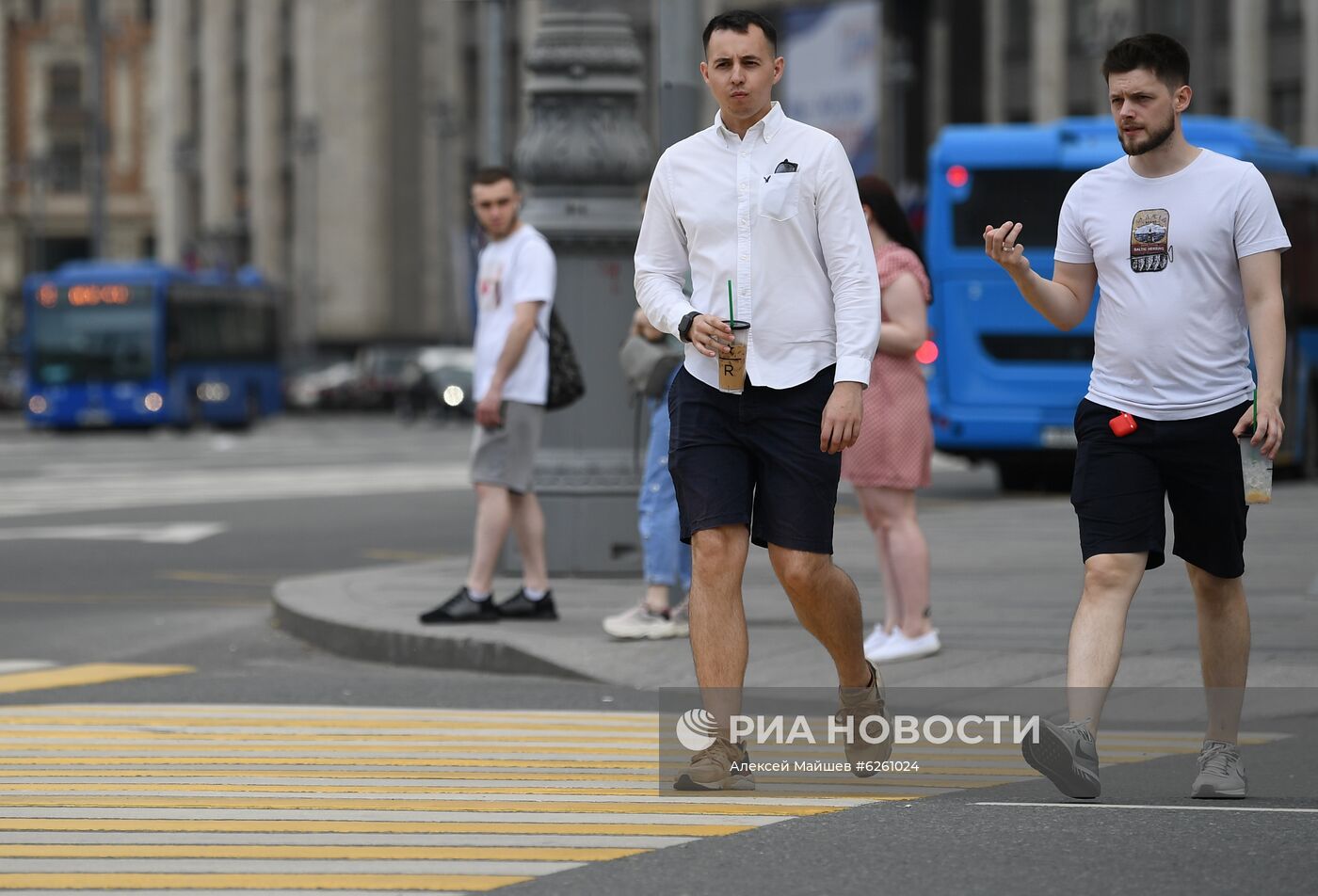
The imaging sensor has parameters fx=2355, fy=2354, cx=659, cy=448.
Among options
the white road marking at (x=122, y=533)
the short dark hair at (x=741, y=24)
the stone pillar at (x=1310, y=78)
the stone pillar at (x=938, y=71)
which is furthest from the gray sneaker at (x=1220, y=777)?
the stone pillar at (x=938, y=71)

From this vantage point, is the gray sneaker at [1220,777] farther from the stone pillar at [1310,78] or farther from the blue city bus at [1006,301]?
the stone pillar at [1310,78]

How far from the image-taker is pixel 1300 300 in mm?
22203

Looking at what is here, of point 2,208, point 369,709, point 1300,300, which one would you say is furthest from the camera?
point 2,208

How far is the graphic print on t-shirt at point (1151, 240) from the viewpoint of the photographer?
18.9 ft

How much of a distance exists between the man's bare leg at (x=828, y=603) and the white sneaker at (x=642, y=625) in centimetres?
310

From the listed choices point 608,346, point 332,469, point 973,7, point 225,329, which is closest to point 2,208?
point 973,7

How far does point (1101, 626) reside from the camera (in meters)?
5.71

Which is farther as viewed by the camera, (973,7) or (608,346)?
(973,7)

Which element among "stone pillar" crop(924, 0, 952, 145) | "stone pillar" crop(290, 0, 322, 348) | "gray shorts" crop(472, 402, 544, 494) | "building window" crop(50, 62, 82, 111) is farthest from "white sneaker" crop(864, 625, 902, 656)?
"building window" crop(50, 62, 82, 111)

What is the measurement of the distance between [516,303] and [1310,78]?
41.3m

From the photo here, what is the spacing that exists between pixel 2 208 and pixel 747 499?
356 feet

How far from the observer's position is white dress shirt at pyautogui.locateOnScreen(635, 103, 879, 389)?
5961 mm

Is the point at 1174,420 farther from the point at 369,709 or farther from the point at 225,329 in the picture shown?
the point at 225,329

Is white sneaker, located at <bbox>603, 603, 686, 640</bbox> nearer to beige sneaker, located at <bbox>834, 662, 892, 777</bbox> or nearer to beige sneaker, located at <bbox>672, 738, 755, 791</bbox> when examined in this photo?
beige sneaker, located at <bbox>834, 662, 892, 777</bbox>
